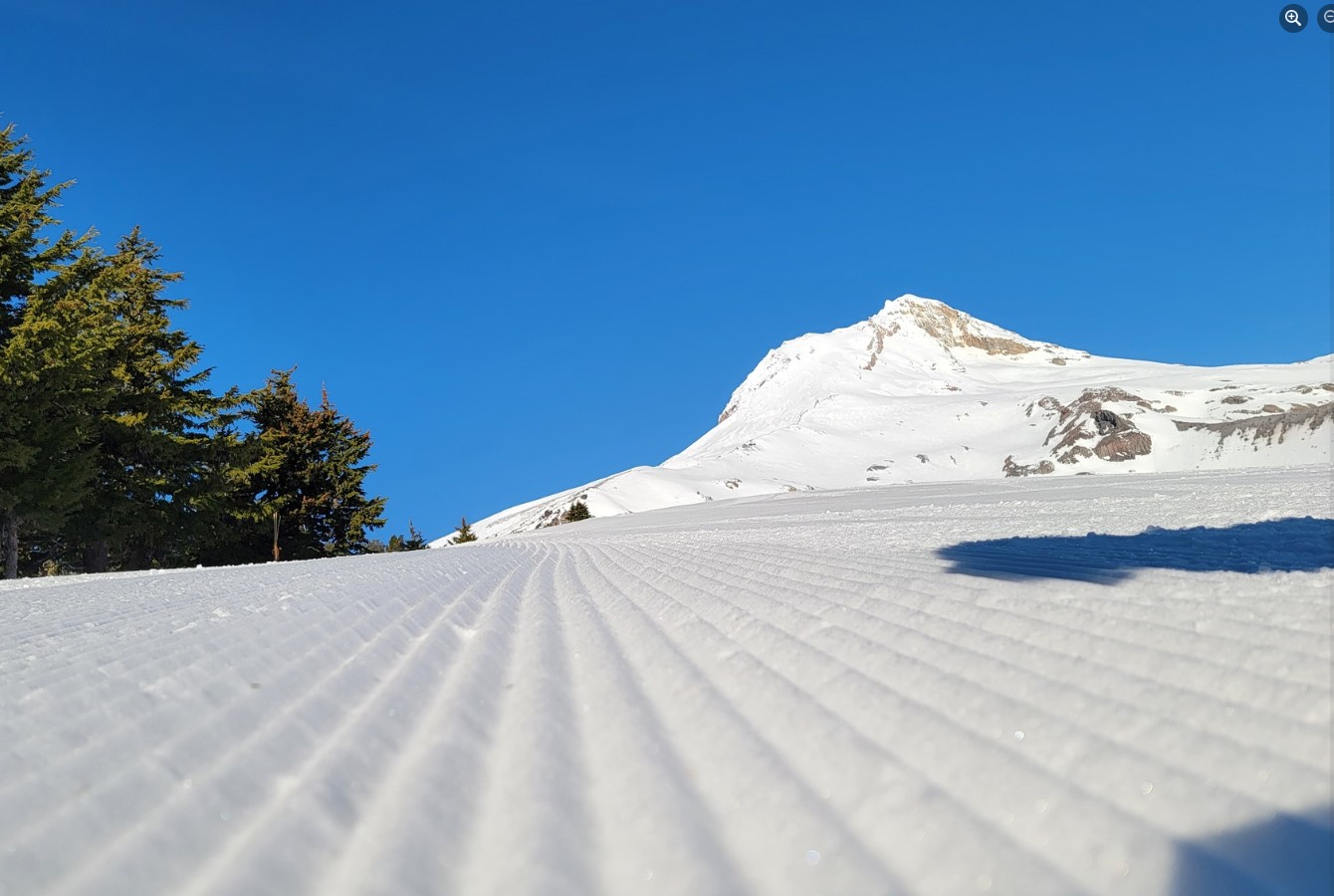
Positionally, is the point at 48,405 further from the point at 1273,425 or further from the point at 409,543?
the point at 1273,425

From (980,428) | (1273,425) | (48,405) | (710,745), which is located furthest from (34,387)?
(980,428)

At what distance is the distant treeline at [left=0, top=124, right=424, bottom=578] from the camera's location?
1333 centimetres

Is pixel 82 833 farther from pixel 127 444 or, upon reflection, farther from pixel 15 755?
pixel 127 444

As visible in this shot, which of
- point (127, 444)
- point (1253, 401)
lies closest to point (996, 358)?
point (1253, 401)

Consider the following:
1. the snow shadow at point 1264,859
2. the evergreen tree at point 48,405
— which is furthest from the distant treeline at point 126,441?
the snow shadow at point 1264,859

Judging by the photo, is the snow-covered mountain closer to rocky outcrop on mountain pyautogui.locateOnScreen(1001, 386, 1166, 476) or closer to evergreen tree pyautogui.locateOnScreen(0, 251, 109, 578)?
rocky outcrop on mountain pyautogui.locateOnScreen(1001, 386, 1166, 476)

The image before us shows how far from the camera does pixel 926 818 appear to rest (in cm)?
101

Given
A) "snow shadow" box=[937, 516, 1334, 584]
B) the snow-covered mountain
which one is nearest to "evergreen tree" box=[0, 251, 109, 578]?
"snow shadow" box=[937, 516, 1334, 584]

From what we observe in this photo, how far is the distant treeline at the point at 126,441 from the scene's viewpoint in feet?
43.7

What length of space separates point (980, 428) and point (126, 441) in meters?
57.8

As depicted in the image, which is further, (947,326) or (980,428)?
(947,326)

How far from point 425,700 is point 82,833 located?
2.05 ft

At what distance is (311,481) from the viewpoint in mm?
23031

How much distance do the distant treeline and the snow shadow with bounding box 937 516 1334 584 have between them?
15.0 metres
